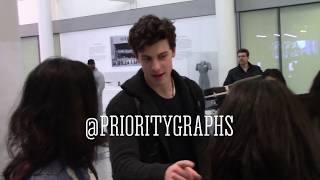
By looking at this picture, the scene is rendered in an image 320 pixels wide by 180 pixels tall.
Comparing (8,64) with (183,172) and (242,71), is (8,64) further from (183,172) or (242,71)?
(242,71)

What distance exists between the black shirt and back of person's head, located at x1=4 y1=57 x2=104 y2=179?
486 mm

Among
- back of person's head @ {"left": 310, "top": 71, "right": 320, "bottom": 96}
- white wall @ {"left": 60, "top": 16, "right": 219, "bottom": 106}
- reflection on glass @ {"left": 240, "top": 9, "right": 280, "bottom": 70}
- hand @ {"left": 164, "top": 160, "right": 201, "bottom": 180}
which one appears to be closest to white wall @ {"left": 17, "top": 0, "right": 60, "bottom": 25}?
white wall @ {"left": 60, "top": 16, "right": 219, "bottom": 106}

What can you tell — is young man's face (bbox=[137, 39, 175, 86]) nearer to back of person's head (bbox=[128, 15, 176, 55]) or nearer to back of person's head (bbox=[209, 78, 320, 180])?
back of person's head (bbox=[128, 15, 176, 55])

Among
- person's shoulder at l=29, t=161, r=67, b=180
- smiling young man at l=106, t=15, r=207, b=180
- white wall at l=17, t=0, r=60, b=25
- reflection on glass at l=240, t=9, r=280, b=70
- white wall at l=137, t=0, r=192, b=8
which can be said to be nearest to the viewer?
person's shoulder at l=29, t=161, r=67, b=180

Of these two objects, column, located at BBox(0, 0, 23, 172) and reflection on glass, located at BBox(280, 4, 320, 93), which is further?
reflection on glass, located at BBox(280, 4, 320, 93)

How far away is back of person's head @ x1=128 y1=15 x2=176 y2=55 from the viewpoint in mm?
1933

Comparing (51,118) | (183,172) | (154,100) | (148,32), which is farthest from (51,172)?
(148,32)

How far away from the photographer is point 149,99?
1954 millimetres

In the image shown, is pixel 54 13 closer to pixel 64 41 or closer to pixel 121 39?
pixel 64 41

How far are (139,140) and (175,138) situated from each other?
0.58ft

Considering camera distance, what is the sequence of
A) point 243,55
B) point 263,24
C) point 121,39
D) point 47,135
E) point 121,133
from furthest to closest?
point 121,39 < point 263,24 < point 243,55 < point 121,133 < point 47,135

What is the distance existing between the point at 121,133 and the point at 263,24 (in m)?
8.51

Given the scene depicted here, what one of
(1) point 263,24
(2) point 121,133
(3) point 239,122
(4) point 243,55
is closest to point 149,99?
(2) point 121,133

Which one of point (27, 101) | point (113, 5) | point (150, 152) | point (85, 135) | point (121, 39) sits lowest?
point (150, 152)
